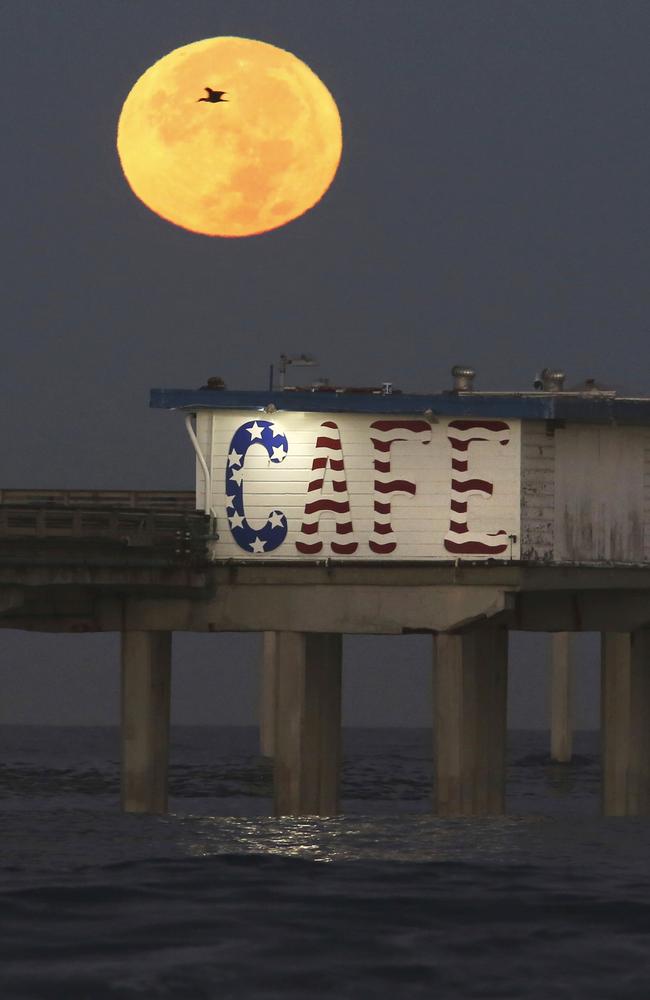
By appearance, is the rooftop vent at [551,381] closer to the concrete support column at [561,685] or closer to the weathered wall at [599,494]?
the weathered wall at [599,494]

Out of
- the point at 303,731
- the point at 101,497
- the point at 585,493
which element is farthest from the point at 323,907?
the point at 101,497

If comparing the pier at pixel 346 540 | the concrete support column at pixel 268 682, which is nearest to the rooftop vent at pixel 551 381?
the pier at pixel 346 540

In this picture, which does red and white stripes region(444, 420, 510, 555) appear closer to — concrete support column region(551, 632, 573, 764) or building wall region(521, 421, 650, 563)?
building wall region(521, 421, 650, 563)

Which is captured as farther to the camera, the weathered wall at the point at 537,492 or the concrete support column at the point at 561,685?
the concrete support column at the point at 561,685

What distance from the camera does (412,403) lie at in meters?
65.5

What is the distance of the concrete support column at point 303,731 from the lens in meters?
66.2

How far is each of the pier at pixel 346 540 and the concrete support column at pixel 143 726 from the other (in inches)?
2.0

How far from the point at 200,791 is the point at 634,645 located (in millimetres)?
33379

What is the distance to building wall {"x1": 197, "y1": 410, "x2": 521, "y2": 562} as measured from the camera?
65.4 metres

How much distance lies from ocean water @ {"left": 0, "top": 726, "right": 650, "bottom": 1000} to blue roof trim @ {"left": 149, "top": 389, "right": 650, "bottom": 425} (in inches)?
410

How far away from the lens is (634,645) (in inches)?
2857

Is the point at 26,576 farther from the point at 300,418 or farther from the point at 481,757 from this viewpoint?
the point at 481,757

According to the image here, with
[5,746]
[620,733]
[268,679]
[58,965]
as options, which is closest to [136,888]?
[58,965]

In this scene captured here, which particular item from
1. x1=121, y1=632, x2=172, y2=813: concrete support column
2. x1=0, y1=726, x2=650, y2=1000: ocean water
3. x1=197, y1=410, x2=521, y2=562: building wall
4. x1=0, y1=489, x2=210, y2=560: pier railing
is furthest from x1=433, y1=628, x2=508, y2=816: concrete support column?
x1=121, y1=632, x2=172, y2=813: concrete support column
